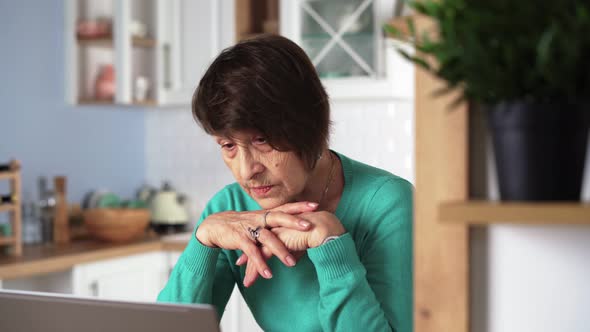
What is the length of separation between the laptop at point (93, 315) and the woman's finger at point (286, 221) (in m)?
0.41

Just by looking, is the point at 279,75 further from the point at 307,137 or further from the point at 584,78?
the point at 584,78

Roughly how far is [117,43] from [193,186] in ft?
3.22

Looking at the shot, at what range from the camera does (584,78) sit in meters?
0.75

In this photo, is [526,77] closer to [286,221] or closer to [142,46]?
[286,221]

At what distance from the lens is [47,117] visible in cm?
387

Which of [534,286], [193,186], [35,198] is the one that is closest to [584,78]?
[534,286]

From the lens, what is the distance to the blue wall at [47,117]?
366 cm

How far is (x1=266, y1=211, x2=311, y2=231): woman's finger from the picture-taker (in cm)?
149

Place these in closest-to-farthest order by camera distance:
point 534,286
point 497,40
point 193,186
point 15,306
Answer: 1. point 497,40
2. point 534,286
3. point 15,306
4. point 193,186

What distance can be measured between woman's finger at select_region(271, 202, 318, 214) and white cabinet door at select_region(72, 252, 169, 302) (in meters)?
1.81

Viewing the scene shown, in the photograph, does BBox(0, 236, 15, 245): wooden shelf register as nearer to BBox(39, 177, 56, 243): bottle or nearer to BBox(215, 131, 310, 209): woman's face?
BBox(39, 177, 56, 243): bottle

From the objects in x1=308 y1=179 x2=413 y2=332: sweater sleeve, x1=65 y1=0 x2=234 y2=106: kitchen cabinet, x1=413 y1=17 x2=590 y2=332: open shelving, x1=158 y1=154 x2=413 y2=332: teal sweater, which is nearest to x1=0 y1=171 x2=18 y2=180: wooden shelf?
x1=65 y1=0 x2=234 y2=106: kitchen cabinet

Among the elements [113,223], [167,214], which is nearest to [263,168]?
[113,223]

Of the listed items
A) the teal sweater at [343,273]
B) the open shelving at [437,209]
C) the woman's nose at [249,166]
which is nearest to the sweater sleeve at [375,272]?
the teal sweater at [343,273]
